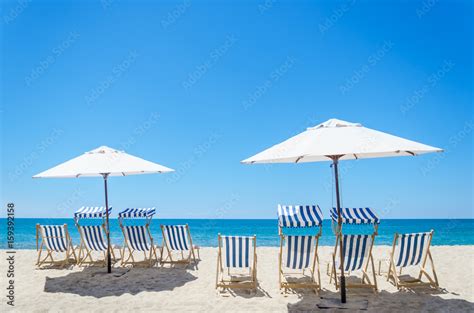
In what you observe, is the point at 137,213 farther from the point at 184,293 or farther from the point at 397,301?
the point at 397,301

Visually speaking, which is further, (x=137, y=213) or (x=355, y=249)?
(x=137, y=213)

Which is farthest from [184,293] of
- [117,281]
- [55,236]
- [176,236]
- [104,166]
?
[55,236]

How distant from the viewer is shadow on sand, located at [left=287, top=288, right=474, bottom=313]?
13.8 ft

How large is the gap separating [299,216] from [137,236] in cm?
307

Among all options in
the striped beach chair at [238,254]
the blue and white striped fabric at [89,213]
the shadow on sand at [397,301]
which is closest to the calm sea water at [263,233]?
the blue and white striped fabric at [89,213]

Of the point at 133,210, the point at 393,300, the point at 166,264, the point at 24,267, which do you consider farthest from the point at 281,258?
the point at 24,267

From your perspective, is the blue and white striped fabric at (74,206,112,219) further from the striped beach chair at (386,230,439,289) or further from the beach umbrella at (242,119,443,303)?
the striped beach chair at (386,230,439,289)

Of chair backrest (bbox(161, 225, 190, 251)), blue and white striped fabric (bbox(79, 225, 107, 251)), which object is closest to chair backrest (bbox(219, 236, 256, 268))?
chair backrest (bbox(161, 225, 190, 251))

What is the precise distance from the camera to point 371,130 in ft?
14.3

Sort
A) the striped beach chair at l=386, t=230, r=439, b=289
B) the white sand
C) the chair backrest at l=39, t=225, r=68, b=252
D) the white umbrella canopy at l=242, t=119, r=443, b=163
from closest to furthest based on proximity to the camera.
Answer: the white umbrella canopy at l=242, t=119, r=443, b=163
the white sand
the striped beach chair at l=386, t=230, r=439, b=289
the chair backrest at l=39, t=225, r=68, b=252

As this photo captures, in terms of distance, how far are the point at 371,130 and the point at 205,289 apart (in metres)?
3.12

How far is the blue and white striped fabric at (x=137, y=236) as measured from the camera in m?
6.52

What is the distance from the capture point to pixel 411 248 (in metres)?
5.01

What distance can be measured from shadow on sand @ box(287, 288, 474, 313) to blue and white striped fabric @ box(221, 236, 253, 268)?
91 centimetres
